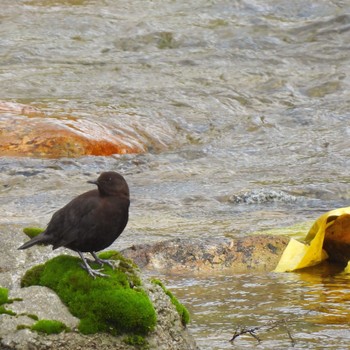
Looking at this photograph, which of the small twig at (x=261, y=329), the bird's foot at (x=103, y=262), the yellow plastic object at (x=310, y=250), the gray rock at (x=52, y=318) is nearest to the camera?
the gray rock at (x=52, y=318)

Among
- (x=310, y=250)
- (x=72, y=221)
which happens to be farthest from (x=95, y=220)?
(x=310, y=250)

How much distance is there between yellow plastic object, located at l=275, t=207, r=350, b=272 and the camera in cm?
812

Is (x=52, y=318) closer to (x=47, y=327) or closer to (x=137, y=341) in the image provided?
(x=47, y=327)

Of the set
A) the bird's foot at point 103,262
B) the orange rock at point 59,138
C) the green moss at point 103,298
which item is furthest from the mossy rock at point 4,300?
the orange rock at point 59,138

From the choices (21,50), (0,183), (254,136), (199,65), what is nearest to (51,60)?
(21,50)

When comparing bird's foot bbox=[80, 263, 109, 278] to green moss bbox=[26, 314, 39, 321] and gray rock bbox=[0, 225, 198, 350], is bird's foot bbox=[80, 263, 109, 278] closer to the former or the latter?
gray rock bbox=[0, 225, 198, 350]

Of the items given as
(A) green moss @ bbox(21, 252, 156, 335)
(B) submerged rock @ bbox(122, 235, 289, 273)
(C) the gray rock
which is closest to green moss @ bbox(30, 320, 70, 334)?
(C) the gray rock

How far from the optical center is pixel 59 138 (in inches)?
518

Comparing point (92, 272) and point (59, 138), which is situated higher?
point (92, 272)

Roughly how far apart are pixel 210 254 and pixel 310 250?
797mm

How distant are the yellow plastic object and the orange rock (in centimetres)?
528

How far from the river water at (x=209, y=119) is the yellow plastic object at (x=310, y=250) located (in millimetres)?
191

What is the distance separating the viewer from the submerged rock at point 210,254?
8.15 m

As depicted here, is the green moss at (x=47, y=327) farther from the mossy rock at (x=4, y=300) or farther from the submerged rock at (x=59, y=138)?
the submerged rock at (x=59, y=138)
